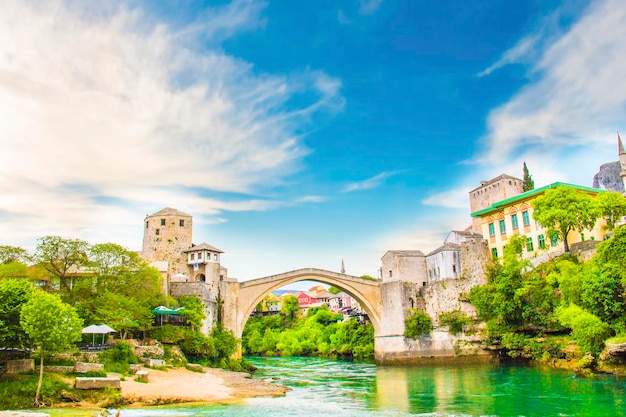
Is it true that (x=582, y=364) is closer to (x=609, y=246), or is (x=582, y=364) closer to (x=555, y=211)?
(x=609, y=246)

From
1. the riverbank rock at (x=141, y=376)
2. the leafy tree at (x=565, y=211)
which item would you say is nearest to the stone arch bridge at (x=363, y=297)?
the leafy tree at (x=565, y=211)

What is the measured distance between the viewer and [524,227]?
38.2 meters

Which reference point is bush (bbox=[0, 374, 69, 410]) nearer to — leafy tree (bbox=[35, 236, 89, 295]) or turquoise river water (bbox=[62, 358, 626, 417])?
turquoise river water (bbox=[62, 358, 626, 417])

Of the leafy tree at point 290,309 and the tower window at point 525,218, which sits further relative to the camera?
the leafy tree at point 290,309

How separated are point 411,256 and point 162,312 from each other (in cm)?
2378

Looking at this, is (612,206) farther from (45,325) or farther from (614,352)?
(45,325)

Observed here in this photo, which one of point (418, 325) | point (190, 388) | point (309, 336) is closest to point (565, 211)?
point (418, 325)

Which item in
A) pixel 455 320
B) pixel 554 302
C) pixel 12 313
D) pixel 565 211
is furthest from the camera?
pixel 455 320

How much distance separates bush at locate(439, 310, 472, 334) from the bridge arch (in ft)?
19.2

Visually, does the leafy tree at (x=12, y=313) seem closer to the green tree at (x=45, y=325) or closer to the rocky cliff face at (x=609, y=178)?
the green tree at (x=45, y=325)

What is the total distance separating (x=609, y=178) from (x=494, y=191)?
42.4m

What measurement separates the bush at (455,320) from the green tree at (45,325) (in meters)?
29.7

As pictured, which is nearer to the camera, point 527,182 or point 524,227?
point 524,227

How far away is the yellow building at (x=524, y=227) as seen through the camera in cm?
3512
